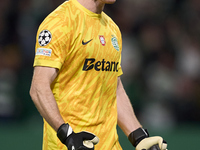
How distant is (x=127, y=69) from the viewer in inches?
375

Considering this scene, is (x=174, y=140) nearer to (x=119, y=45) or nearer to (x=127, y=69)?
(x=127, y=69)

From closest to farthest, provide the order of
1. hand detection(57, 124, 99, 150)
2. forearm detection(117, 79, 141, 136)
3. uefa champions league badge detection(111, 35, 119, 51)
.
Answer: hand detection(57, 124, 99, 150), uefa champions league badge detection(111, 35, 119, 51), forearm detection(117, 79, 141, 136)

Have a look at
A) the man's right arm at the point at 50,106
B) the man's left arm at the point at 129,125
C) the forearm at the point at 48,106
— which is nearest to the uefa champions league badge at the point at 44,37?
the man's right arm at the point at 50,106

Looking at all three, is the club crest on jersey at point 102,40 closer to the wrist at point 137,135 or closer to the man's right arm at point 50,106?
the man's right arm at point 50,106

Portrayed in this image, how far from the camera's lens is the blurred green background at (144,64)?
28.6 ft

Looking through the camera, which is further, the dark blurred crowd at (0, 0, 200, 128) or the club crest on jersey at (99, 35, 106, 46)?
the dark blurred crowd at (0, 0, 200, 128)

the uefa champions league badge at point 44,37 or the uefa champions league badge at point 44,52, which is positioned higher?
the uefa champions league badge at point 44,37

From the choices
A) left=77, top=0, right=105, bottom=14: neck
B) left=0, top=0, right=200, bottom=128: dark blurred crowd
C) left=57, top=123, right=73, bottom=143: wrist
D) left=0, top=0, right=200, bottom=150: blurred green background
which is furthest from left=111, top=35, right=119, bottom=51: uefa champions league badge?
left=0, top=0, right=200, bottom=128: dark blurred crowd

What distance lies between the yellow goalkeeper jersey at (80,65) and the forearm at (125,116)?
20 centimetres

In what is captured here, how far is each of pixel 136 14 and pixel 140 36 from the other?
585 mm

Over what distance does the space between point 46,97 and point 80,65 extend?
0.43 metres

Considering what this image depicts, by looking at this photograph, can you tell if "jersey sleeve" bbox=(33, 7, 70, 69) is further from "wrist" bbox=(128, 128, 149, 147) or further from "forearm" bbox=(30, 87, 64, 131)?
"wrist" bbox=(128, 128, 149, 147)

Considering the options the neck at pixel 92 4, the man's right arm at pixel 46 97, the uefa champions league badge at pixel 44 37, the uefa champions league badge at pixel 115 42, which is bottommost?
the man's right arm at pixel 46 97

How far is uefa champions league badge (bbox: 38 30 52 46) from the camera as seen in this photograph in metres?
3.30
